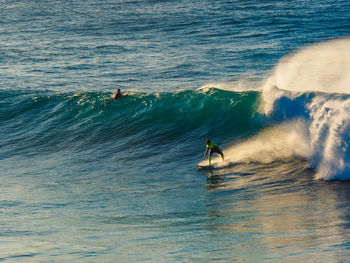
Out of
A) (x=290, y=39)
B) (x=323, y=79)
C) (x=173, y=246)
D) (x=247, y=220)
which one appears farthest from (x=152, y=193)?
(x=290, y=39)

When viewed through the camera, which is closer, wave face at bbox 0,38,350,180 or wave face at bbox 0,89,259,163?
wave face at bbox 0,38,350,180

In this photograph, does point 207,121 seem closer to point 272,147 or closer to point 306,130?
point 272,147

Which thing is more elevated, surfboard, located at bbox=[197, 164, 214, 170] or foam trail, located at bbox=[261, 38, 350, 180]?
foam trail, located at bbox=[261, 38, 350, 180]

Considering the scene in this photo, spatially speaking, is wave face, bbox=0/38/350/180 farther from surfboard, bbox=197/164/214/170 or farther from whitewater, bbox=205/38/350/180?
surfboard, bbox=197/164/214/170

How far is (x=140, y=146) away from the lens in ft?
62.2

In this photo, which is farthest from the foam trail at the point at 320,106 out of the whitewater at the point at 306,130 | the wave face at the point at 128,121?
the wave face at the point at 128,121

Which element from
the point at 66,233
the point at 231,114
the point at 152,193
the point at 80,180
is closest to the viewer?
the point at 66,233

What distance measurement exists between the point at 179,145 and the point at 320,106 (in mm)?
5235

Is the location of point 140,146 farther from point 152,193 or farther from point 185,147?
Result: point 152,193

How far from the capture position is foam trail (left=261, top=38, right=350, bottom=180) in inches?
547

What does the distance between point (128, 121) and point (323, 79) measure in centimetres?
922

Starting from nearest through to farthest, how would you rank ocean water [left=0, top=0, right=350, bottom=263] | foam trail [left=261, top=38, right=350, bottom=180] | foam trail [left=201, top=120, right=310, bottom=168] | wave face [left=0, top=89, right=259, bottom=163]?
ocean water [left=0, top=0, right=350, bottom=263]
foam trail [left=261, top=38, right=350, bottom=180]
foam trail [left=201, top=120, right=310, bottom=168]
wave face [left=0, top=89, right=259, bottom=163]

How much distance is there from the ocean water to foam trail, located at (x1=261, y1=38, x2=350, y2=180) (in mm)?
58

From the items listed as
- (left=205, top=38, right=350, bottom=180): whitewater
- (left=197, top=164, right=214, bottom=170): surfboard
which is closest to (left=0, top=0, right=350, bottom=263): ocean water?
(left=205, top=38, right=350, bottom=180): whitewater
